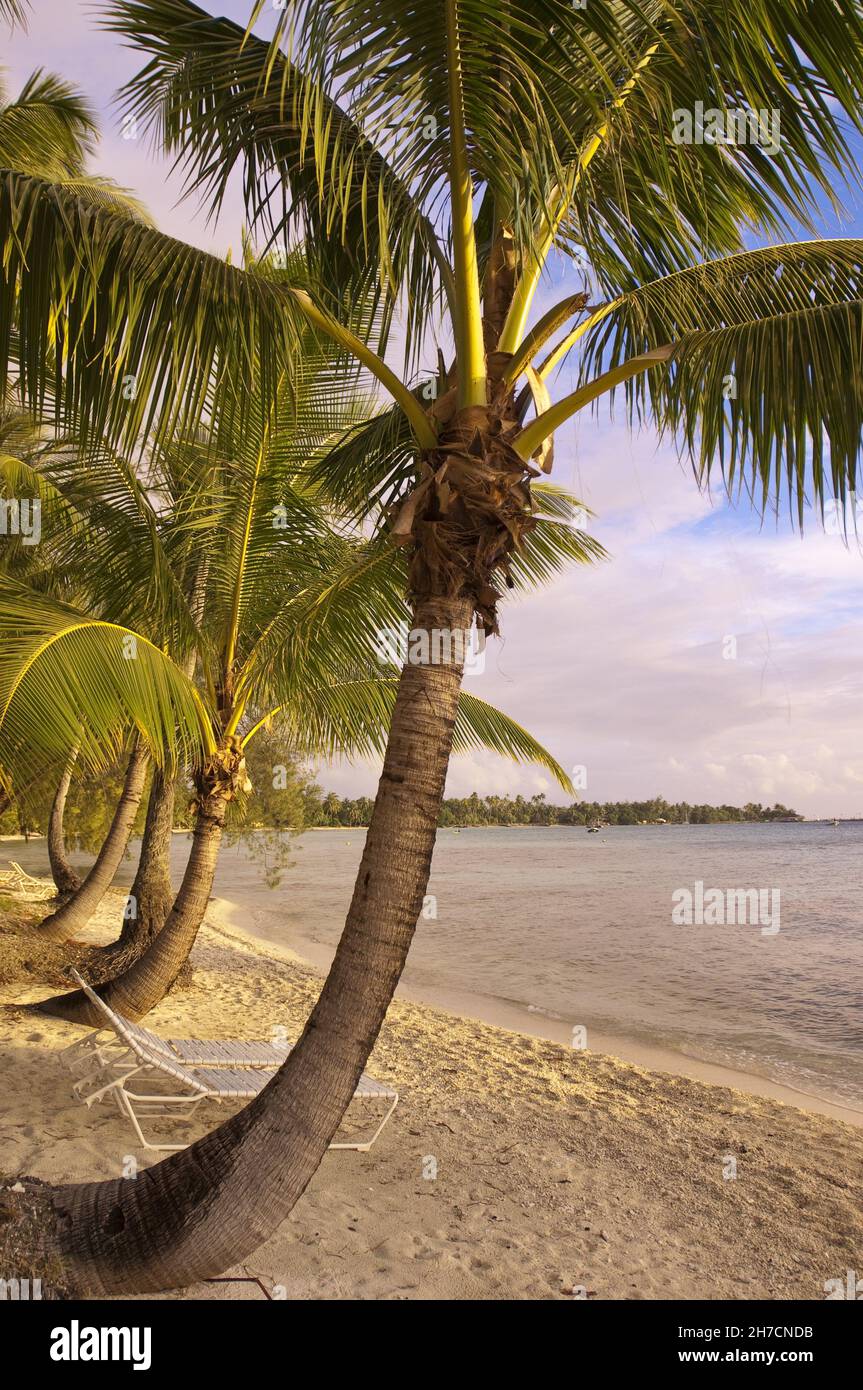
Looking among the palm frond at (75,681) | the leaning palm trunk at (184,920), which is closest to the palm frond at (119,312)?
the palm frond at (75,681)

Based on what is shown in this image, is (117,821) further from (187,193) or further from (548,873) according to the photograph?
(548,873)

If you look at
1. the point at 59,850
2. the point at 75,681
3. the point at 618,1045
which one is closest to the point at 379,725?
the point at 75,681

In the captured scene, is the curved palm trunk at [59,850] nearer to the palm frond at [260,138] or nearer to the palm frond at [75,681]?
the palm frond at [75,681]

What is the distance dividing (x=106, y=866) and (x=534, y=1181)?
365 inches

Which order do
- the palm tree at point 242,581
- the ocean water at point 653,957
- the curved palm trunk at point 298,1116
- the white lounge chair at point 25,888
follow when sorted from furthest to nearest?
the white lounge chair at point 25,888 → the ocean water at point 653,957 → the palm tree at point 242,581 → the curved palm trunk at point 298,1116

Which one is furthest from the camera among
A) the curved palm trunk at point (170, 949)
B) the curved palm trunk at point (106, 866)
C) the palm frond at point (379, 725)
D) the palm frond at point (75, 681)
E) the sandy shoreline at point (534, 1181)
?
the curved palm trunk at point (106, 866)

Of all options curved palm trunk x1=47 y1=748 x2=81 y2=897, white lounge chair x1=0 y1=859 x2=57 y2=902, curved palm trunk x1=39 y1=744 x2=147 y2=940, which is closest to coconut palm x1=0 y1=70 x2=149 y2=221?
curved palm trunk x1=39 y1=744 x2=147 y2=940

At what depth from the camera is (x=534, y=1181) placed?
4.93m

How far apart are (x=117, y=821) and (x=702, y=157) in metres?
10.5

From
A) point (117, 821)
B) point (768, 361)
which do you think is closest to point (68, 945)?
point (117, 821)

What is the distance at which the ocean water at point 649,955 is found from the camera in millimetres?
11344

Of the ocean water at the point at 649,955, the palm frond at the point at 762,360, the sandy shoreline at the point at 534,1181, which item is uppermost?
the palm frond at the point at 762,360

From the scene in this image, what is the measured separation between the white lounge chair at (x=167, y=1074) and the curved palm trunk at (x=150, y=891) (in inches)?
107

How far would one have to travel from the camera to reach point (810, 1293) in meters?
3.93
